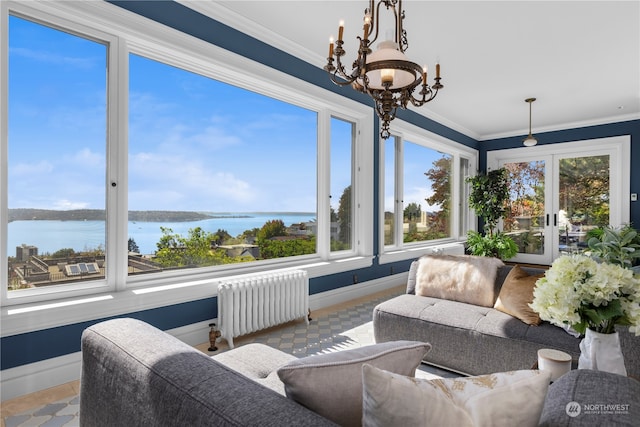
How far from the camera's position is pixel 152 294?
2.59 m

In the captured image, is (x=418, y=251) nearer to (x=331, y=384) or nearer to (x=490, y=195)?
(x=490, y=195)

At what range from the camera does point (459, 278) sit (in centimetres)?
282

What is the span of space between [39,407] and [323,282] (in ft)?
8.74

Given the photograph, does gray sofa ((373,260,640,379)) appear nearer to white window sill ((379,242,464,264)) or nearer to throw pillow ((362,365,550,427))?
throw pillow ((362,365,550,427))

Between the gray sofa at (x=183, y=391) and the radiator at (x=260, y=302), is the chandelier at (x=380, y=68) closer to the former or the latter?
the gray sofa at (x=183, y=391)

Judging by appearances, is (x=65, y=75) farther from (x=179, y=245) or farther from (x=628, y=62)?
(x=628, y=62)

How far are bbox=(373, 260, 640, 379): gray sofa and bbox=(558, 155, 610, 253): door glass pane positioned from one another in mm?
5345

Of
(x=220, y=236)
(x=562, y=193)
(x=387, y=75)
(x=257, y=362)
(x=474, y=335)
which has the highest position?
(x=387, y=75)

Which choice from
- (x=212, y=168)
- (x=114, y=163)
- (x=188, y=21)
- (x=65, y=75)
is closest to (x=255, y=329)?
(x=212, y=168)

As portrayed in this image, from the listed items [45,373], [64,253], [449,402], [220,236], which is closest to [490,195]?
[220,236]

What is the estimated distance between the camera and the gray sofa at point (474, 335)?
2.08 meters

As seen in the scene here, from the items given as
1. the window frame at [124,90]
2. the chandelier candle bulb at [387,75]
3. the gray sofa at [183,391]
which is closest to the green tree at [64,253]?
the window frame at [124,90]

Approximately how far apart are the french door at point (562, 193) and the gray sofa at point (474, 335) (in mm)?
5332

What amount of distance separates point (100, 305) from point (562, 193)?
7.85 meters
